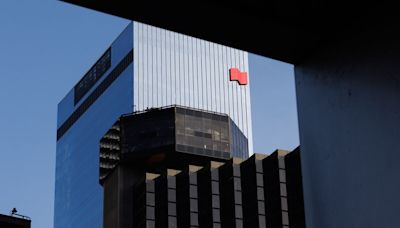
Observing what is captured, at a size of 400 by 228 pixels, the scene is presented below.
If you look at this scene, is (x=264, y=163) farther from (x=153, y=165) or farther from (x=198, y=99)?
(x=198, y=99)

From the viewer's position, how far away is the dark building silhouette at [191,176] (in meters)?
99.2

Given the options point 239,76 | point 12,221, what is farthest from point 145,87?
point 12,221

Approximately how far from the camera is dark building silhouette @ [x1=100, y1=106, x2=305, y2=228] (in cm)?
9919

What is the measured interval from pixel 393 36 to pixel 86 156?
563 feet

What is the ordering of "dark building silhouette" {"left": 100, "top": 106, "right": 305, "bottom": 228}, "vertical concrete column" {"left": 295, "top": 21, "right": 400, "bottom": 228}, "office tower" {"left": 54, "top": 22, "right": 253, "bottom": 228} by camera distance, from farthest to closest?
"office tower" {"left": 54, "top": 22, "right": 253, "bottom": 228}
"dark building silhouette" {"left": 100, "top": 106, "right": 305, "bottom": 228}
"vertical concrete column" {"left": 295, "top": 21, "right": 400, "bottom": 228}

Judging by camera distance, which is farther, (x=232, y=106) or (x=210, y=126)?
(x=232, y=106)

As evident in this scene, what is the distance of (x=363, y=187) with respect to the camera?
231 inches

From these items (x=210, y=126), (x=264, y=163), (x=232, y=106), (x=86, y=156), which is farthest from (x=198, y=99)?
(x=264, y=163)

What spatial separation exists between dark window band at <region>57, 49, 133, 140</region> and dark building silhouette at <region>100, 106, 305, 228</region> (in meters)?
42.1

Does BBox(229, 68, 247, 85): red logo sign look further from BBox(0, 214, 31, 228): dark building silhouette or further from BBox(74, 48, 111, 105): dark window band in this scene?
BBox(0, 214, 31, 228): dark building silhouette

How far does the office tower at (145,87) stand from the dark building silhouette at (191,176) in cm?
3619

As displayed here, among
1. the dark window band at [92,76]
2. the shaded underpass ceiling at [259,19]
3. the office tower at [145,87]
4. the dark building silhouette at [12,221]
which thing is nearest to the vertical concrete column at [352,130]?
the shaded underpass ceiling at [259,19]

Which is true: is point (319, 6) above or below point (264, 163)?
below

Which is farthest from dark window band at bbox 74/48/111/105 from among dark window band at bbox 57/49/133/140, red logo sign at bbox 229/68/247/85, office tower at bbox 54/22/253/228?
red logo sign at bbox 229/68/247/85
